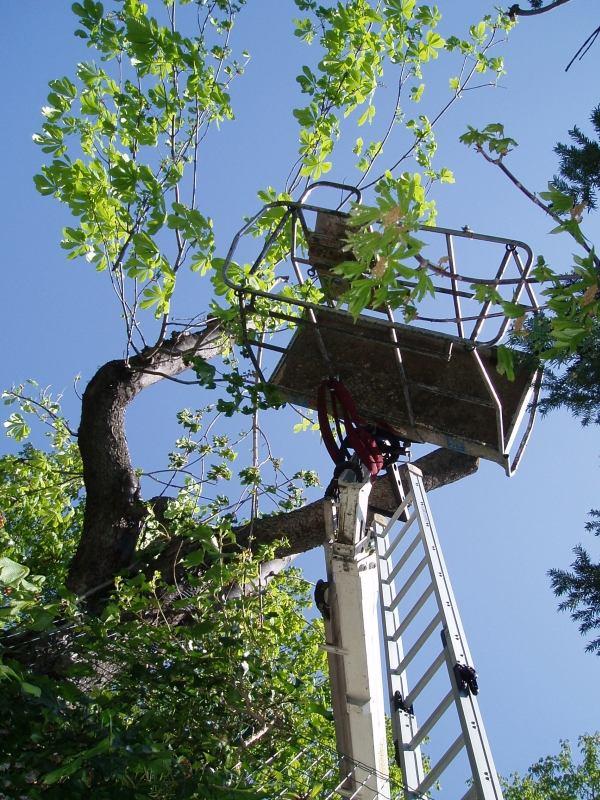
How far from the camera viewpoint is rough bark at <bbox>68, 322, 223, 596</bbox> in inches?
261

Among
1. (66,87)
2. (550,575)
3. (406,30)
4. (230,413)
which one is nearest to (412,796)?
(550,575)

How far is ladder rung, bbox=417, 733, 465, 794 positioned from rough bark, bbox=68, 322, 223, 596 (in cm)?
373

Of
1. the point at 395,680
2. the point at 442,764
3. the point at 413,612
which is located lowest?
the point at 442,764

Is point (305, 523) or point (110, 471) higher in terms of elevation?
point (110, 471)

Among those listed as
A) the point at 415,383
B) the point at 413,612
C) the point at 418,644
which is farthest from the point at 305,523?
the point at 418,644

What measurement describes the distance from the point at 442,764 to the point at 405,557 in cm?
137

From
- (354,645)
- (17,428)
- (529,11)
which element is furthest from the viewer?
(17,428)

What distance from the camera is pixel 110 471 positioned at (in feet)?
23.1

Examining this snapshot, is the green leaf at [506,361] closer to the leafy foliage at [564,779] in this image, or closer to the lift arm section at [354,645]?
the lift arm section at [354,645]

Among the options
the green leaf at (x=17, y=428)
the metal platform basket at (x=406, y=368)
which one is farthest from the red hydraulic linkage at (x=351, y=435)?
the green leaf at (x=17, y=428)

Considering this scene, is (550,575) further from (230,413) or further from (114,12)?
(114,12)

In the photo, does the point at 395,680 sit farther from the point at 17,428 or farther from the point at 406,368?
the point at 17,428

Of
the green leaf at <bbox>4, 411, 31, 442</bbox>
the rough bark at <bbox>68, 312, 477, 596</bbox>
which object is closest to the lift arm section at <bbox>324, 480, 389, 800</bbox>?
the rough bark at <bbox>68, 312, 477, 596</bbox>

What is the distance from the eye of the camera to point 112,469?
7.05 metres
